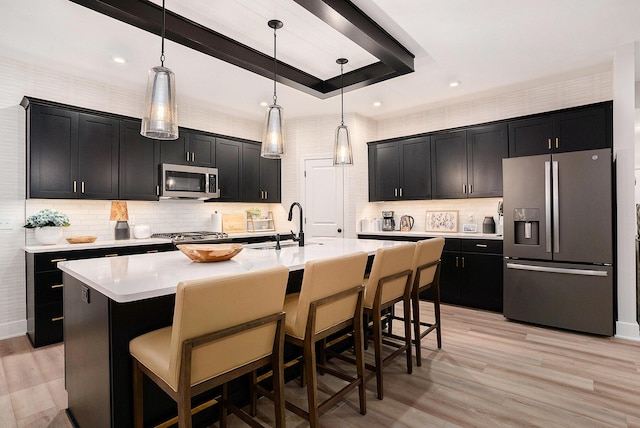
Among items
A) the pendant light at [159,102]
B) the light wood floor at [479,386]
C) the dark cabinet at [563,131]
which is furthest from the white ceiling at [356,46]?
the light wood floor at [479,386]

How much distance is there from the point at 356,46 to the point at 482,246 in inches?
108

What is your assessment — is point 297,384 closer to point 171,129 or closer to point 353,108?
point 171,129

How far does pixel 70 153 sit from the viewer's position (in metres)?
3.67

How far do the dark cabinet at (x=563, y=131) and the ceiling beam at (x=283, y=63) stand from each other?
5.76 ft

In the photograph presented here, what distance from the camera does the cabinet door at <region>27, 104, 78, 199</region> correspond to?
3430 mm

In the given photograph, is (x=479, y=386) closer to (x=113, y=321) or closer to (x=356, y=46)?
(x=113, y=321)

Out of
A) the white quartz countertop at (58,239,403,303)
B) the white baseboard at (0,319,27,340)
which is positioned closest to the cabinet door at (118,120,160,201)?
the white baseboard at (0,319,27,340)

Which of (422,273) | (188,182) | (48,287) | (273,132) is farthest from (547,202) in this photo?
(48,287)

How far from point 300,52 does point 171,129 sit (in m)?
1.98

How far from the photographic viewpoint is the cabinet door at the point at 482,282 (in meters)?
4.12

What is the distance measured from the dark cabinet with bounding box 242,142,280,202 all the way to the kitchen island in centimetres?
337

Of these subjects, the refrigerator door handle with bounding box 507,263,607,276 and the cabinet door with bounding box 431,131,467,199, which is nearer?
the refrigerator door handle with bounding box 507,263,607,276

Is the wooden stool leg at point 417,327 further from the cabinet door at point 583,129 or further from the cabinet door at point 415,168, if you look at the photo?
the cabinet door at point 583,129

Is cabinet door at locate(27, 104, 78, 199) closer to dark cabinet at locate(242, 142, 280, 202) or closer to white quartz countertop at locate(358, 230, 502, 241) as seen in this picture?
dark cabinet at locate(242, 142, 280, 202)
